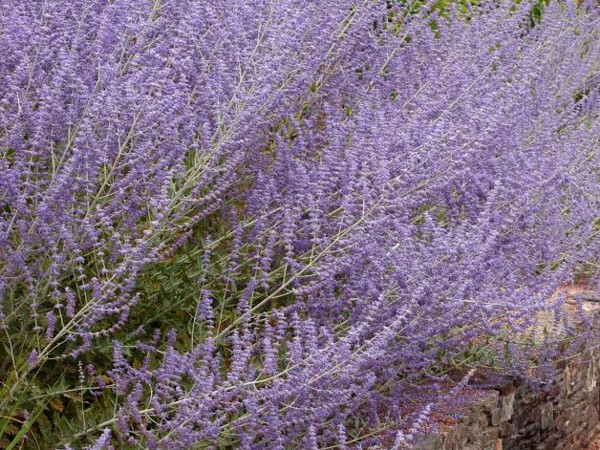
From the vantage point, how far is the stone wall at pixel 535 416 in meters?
4.31

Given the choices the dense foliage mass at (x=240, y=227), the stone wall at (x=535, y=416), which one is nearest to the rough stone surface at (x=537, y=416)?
the stone wall at (x=535, y=416)

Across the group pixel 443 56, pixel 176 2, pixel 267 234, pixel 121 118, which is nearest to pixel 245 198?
pixel 267 234

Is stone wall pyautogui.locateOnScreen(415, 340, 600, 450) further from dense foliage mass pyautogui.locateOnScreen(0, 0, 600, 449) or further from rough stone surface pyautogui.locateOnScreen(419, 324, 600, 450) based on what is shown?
dense foliage mass pyautogui.locateOnScreen(0, 0, 600, 449)

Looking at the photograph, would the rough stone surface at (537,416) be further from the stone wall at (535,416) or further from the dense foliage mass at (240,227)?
the dense foliage mass at (240,227)

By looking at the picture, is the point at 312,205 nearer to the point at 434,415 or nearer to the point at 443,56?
the point at 434,415

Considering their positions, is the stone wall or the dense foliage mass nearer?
the dense foliage mass

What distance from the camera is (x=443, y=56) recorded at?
188 inches

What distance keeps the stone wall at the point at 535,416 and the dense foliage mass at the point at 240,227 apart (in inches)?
8.2

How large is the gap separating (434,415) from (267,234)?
42.3 inches

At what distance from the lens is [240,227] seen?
3.24 metres

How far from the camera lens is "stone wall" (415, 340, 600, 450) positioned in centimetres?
431

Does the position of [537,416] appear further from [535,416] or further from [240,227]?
[240,227]

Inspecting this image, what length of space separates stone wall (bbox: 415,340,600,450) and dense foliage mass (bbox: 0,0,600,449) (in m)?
0.21

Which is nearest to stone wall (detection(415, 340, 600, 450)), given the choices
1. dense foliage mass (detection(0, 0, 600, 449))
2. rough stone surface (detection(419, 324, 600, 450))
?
rough stone surface (detection(419, 324, 600, 450))
